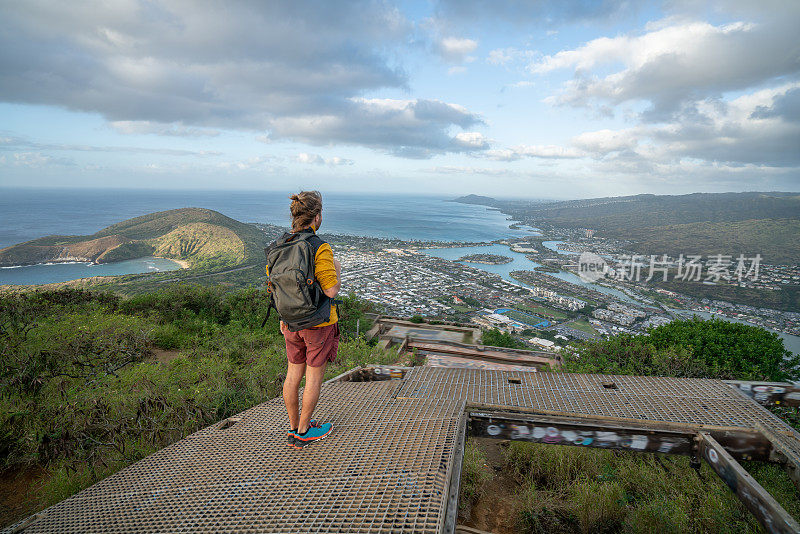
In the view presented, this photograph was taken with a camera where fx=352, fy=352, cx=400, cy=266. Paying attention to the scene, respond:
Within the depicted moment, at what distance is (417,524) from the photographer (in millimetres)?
1515

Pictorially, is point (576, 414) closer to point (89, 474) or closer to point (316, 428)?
point (316, 428)

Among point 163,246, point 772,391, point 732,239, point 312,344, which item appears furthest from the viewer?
point 163,246

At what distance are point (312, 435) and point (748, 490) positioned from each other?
244cm

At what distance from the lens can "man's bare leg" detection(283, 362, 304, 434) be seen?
2.39 metres

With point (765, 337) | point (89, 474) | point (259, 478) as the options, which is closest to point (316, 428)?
point (259, 478)

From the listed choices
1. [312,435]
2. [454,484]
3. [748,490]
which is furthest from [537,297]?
[454,484]

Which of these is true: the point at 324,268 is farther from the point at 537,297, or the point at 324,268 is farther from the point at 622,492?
the point at 537,297

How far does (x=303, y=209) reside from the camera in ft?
7.47

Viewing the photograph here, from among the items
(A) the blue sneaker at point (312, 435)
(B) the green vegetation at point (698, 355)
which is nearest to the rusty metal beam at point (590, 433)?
(A) the blue sneaker at point (312, 435)

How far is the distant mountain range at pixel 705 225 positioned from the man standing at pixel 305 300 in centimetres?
4187

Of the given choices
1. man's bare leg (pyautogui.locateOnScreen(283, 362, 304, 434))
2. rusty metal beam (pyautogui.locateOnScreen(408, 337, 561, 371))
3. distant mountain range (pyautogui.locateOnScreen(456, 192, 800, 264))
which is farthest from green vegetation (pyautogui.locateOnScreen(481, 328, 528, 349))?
distant mountain range (pyautogui.locateOnScreen(456, 192, 800, 264))

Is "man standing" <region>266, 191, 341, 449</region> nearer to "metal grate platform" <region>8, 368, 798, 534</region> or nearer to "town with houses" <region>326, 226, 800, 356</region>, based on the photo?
"metal grate platform" <region>8, 368, 798, 534</region>

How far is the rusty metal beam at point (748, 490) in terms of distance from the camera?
1.53m

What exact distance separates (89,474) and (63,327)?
4.54m
